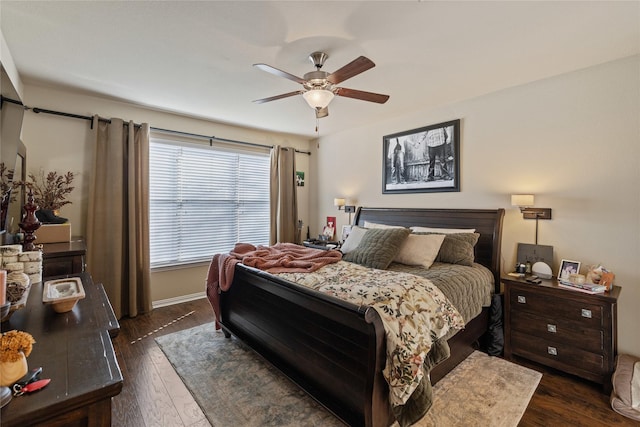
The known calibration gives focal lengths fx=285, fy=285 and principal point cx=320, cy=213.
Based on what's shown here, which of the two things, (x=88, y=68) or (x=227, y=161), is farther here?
(x=227, y=161)

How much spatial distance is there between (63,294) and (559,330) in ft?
11.1

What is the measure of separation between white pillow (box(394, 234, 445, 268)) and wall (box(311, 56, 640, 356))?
2.56 ft

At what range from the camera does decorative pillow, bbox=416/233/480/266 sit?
281cm

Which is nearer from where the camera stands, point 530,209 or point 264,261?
point 264,261

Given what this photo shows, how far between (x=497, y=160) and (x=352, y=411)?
2810 mm

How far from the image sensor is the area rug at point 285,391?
72.4 inches

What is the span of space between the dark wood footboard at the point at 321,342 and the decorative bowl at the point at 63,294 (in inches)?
45.3

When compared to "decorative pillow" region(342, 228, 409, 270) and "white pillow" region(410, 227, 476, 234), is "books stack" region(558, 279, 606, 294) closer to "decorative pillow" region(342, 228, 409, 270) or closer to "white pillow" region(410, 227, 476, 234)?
"white pillow" region(410, 227, 476, 234)

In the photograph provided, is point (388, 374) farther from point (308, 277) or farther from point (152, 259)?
point (152, 259)

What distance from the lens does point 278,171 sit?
483 cm

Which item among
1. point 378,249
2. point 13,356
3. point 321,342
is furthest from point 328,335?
point 13,356

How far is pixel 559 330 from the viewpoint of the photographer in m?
2.31

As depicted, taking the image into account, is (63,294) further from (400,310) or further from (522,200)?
(522,200)

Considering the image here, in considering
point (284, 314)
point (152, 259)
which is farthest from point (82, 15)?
point (152, 259)
